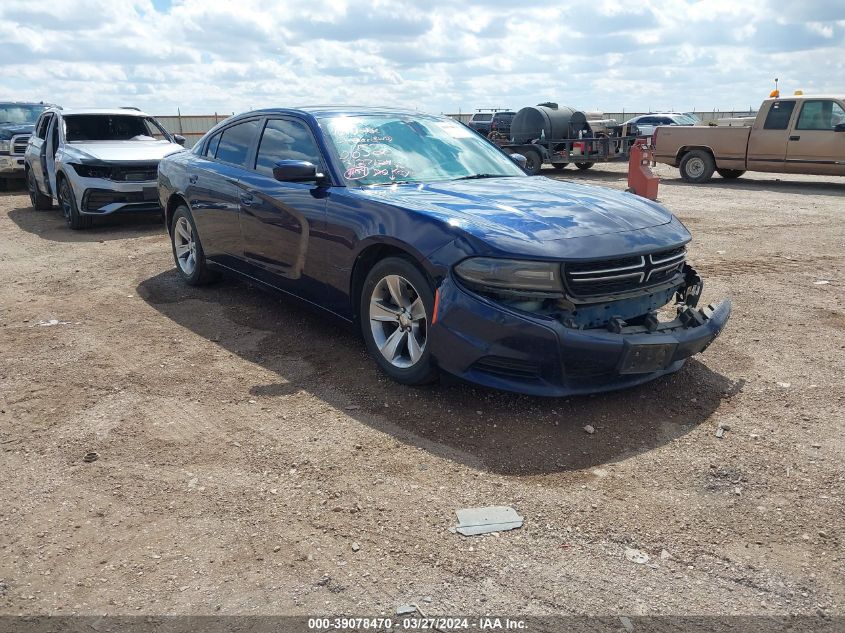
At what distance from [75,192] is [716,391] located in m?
9.14

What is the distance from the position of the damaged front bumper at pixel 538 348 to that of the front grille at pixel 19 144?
1471cm

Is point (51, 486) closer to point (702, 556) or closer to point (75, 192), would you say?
point (702, 556)

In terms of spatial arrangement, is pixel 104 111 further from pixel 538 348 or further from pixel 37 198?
pixel 538 348

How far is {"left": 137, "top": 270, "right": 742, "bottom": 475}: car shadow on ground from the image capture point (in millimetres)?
3689

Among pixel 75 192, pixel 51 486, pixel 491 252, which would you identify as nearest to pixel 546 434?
pixel 491 252

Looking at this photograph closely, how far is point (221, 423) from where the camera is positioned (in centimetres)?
407

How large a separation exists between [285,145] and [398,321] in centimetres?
187

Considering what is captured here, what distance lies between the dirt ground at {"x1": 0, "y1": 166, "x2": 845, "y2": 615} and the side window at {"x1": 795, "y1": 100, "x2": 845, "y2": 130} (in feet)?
36.4

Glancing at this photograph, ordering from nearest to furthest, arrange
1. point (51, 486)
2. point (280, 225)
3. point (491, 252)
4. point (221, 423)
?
point (51, 486) → point (491, 252) → point (221, 423) → point (280, 225)

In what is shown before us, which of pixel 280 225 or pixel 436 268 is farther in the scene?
pixel 280 225

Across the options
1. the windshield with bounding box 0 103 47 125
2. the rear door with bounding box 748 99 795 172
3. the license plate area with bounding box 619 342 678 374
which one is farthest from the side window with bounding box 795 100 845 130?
the windshield with bounding box 0 103 47 125

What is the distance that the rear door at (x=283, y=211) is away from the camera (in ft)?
16.3

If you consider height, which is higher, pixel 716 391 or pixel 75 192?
pixel 75 192

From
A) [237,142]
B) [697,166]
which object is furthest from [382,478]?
[697,166]
